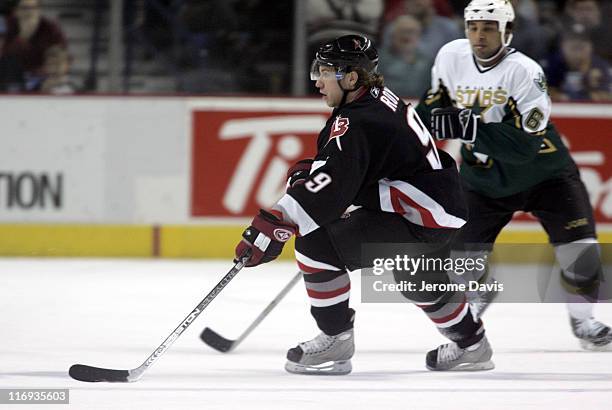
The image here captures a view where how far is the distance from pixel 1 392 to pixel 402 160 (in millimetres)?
1227

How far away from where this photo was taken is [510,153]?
12.9 feet

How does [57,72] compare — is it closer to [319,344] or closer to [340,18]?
[340,18]

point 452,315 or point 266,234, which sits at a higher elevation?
point 266,234

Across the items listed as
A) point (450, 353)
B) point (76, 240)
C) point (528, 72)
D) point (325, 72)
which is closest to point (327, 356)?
point (450, 353)

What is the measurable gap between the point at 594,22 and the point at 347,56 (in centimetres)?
339

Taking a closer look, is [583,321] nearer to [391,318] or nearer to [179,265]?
[391,318]

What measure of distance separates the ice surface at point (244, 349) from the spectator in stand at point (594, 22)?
6.17 ft

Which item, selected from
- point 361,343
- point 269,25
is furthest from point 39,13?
point 361,343

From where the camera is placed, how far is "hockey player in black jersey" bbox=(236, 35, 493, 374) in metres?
3.27

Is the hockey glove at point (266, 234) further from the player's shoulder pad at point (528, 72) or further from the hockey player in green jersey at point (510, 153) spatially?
the player's shoulder pad at point (528, 72)

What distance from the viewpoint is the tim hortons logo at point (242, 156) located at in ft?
20.6

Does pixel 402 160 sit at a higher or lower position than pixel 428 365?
higher

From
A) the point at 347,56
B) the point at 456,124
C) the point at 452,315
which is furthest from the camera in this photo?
the point at 456,124

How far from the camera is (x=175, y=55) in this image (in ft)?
21.0
